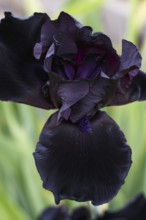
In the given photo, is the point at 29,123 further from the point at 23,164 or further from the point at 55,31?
the point at 55,31

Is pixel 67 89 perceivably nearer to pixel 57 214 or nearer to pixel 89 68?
pixel 89 68

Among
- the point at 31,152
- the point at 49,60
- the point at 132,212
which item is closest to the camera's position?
the point at 49,60

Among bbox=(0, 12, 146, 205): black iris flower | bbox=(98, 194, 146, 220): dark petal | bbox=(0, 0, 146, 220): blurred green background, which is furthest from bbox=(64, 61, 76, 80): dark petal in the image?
bbox=(0, 0, 146, 220): blurred green background

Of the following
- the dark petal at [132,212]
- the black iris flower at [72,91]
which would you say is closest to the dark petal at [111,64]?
the black iris flower at [72,91]

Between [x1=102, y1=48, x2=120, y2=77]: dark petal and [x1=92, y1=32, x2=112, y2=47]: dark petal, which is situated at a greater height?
[x1=92, y1=32, x2=112, y2=47]: dark petal

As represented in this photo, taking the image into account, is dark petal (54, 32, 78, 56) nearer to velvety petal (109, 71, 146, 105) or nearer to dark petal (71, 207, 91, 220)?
velvety petal (109, 71, 146, 105)

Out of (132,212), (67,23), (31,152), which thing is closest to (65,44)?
(67,23)
